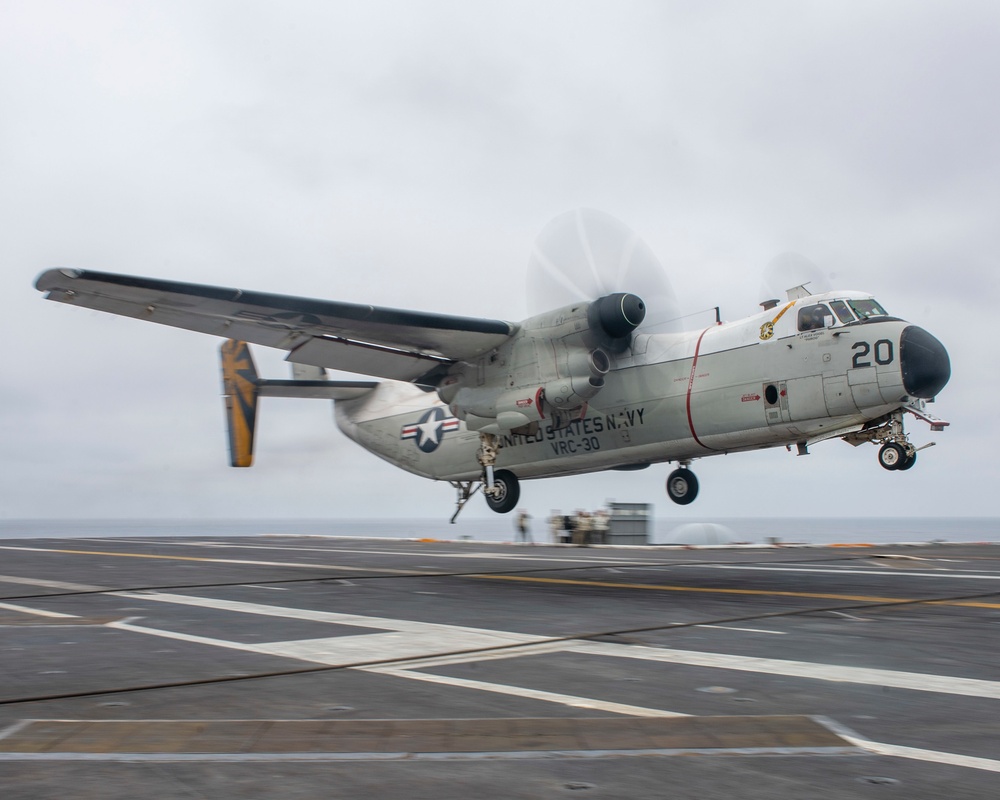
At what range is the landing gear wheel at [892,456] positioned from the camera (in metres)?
19.2

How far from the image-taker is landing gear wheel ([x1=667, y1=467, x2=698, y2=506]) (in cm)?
2523

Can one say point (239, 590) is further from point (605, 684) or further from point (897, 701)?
point (897, 701)

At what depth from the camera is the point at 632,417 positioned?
2158cm

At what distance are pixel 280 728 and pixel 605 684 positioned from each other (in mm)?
2044

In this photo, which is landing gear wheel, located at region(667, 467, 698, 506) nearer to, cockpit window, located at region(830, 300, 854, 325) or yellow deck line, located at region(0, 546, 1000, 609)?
cockpit window, located at region(830, 300, 854, 325)

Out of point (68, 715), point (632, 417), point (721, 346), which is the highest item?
point (721, 346)

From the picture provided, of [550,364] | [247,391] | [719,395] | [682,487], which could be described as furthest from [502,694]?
[247,391]

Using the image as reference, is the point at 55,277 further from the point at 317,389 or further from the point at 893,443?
the point at 893,443

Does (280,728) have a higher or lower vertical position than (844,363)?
lower

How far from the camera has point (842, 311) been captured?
742 inches

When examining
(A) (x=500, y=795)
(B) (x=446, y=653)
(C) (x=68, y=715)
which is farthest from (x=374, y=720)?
(B) (x=446, y=653)

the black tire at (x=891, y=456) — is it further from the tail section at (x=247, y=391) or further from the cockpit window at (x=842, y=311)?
the tail section at (x=247, y=391)

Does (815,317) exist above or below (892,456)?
above

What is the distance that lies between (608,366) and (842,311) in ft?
18.2
